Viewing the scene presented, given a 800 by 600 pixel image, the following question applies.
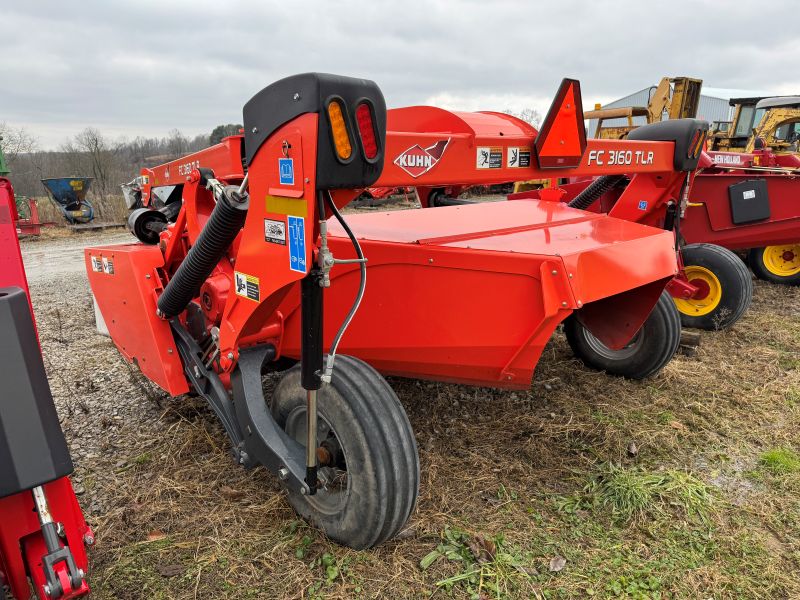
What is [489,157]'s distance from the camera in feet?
7.43

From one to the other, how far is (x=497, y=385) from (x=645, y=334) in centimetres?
153

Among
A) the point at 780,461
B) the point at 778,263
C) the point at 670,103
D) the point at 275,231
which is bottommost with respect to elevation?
the point at 780,461

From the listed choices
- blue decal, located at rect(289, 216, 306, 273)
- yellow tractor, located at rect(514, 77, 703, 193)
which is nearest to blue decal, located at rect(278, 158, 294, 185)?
blue decal, located at rect(289, 216, 306, 273)

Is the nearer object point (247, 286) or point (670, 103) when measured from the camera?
point (247, 286)

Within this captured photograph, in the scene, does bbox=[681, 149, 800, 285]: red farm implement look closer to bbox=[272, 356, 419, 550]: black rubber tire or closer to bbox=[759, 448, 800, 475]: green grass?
bbox=[759, 448, 800, 475]: green grass

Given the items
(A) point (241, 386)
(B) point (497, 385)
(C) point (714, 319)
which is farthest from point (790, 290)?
(A) point (241, 386)

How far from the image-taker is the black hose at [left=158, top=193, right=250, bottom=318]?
2.05 metres

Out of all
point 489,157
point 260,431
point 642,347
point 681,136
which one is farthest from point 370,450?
point 681,136

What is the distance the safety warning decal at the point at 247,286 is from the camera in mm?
2025

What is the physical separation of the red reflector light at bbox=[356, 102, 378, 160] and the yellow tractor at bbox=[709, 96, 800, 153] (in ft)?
30.5

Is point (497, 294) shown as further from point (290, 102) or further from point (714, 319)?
point (714, 319)

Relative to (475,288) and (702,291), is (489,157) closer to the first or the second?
(475,288)

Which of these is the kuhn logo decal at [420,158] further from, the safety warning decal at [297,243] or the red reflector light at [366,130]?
the safety warning decal at [297,243]

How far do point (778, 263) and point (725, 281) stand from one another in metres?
2.48
